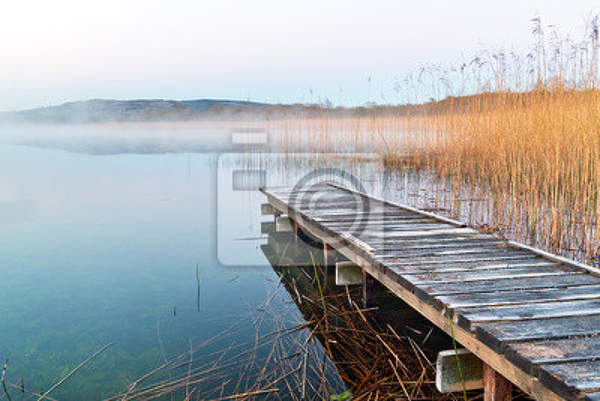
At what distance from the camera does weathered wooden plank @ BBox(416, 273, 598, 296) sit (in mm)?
1640

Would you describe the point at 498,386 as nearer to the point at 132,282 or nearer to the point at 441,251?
the point at 441,251

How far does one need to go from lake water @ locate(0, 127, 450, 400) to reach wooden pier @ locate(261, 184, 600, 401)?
584 millimetres

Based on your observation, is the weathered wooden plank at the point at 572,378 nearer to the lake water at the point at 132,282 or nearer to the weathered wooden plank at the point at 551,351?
the weathered wooden plank at the point at 551,351

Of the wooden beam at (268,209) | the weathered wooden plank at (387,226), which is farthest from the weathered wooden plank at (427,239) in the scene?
the wooden beam at (268,209)

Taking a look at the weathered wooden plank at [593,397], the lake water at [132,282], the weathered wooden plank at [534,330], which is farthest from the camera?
the lake water at [132,282]

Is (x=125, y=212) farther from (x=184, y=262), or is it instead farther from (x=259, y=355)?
(x=259, y=355)

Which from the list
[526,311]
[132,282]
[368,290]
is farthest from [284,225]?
[526,311]

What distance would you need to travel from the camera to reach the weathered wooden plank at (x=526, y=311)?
1372 millimetres

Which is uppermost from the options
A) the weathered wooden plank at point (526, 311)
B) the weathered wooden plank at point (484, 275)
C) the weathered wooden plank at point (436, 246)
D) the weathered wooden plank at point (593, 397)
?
the weathered wooden plank at point (436, 246)

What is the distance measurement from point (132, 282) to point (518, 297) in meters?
2.87

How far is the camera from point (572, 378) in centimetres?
103

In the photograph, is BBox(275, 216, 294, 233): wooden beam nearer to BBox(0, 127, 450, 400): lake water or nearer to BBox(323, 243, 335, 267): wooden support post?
BBox(0, 127, 450, 400): lake water

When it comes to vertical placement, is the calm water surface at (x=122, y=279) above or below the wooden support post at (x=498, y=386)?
below

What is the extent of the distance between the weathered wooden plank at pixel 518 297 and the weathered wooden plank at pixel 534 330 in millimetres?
155
